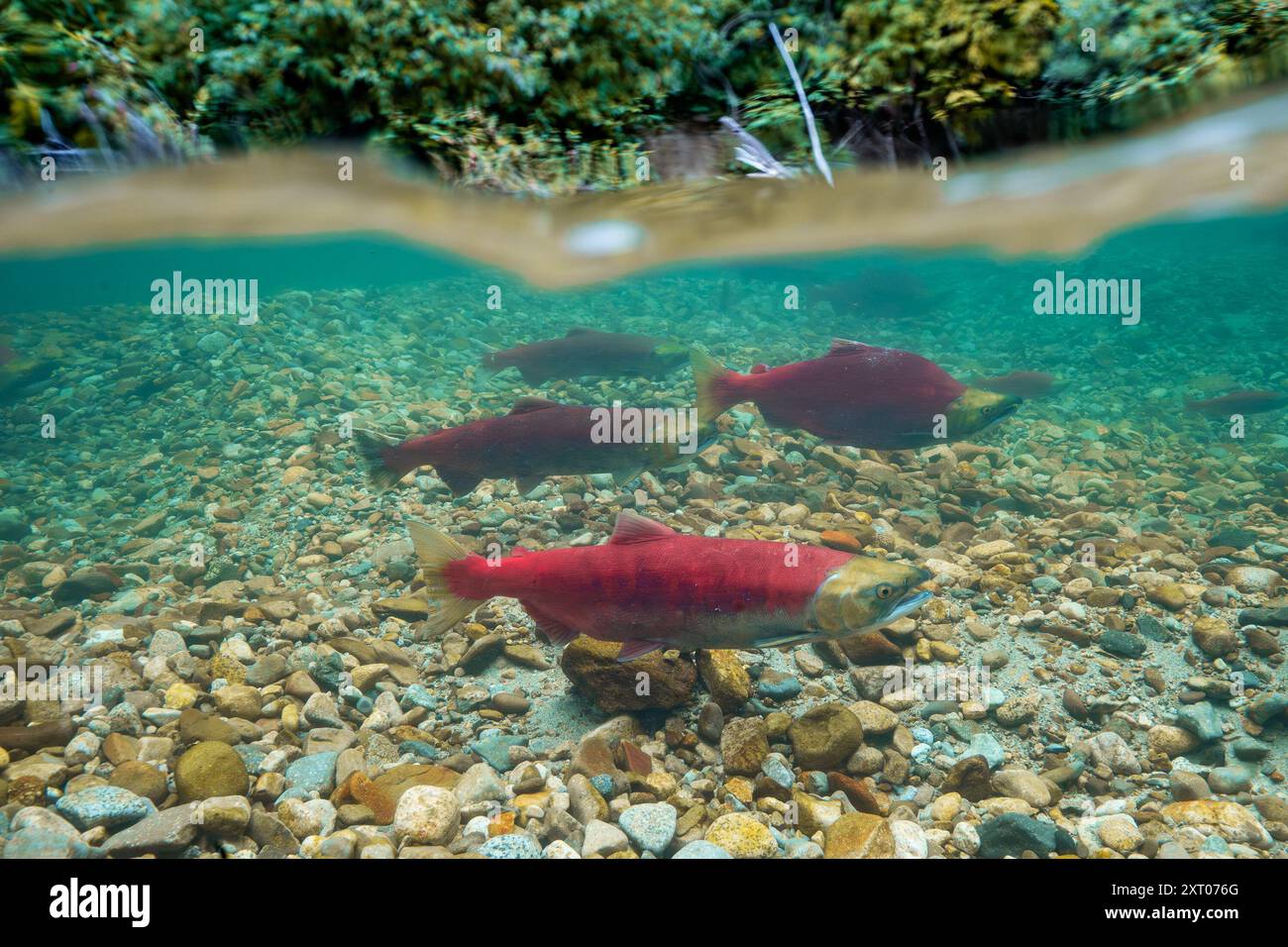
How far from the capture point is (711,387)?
6.98m

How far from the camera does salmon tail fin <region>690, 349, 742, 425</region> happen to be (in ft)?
22.7

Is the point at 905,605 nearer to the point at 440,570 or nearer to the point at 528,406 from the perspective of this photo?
the point at 440,570

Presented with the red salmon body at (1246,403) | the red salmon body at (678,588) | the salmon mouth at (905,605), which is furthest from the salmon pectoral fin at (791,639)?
the red salmon body at (1246,403)

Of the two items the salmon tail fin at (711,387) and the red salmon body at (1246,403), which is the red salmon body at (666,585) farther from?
the red salmon body at (1246,403)

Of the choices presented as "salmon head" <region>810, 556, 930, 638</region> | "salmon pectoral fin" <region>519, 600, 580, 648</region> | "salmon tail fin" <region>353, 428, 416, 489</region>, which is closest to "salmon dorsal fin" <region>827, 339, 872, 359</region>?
"salmon head" <region>810, 556, 930, 638</region>

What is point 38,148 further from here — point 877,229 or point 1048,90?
point 877,229

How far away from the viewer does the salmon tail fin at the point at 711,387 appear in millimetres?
6906

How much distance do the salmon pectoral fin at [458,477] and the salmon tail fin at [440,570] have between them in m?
1.95

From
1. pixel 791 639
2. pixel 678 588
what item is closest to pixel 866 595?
pixel 791 639

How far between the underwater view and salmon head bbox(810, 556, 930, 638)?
37mm
